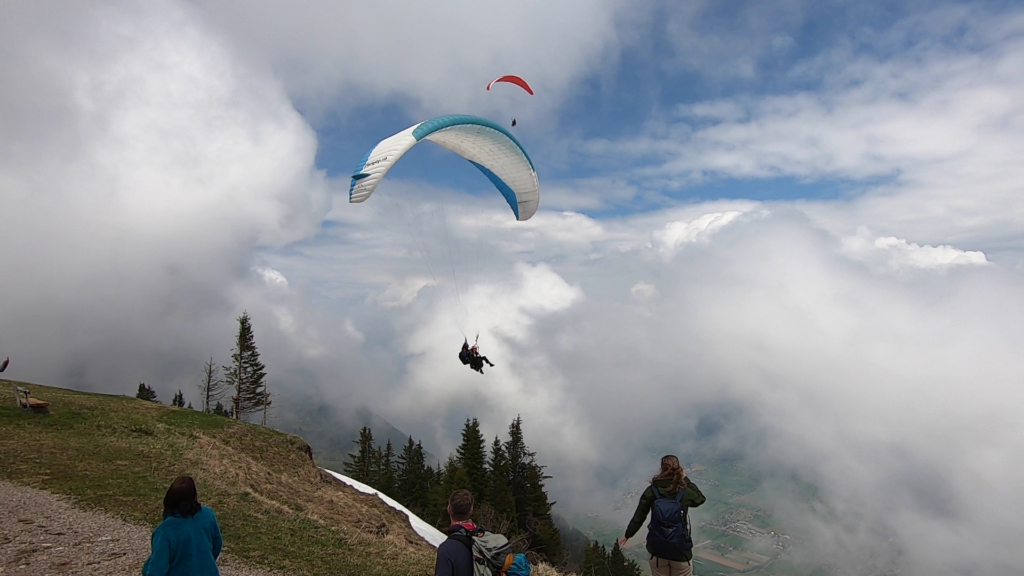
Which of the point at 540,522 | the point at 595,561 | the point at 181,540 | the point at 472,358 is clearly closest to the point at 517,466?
the point at 540,522

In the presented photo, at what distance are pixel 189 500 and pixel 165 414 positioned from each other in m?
25.0

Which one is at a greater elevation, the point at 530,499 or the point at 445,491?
the point at 445,491

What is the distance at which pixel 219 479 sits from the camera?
15.8 m

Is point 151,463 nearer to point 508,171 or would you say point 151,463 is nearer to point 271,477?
point 271,477

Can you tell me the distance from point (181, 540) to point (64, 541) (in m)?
8.81

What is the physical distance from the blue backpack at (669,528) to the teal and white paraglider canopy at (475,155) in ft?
30.5

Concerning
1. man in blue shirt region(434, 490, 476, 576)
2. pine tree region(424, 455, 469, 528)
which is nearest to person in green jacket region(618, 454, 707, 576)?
man in blue shirt region(434, 490, 476, 576)

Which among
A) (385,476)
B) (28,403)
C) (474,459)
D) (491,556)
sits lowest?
(385,476)

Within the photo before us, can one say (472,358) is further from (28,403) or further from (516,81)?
(28,403)

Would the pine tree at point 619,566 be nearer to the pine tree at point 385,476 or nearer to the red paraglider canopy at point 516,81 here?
the pine tree at point 385,476

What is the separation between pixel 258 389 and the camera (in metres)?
44.1

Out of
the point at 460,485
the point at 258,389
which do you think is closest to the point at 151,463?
the point at 460,485

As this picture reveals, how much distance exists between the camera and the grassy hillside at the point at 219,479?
1147cm

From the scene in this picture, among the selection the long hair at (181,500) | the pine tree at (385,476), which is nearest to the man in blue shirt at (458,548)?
the long hair at (181,500)
